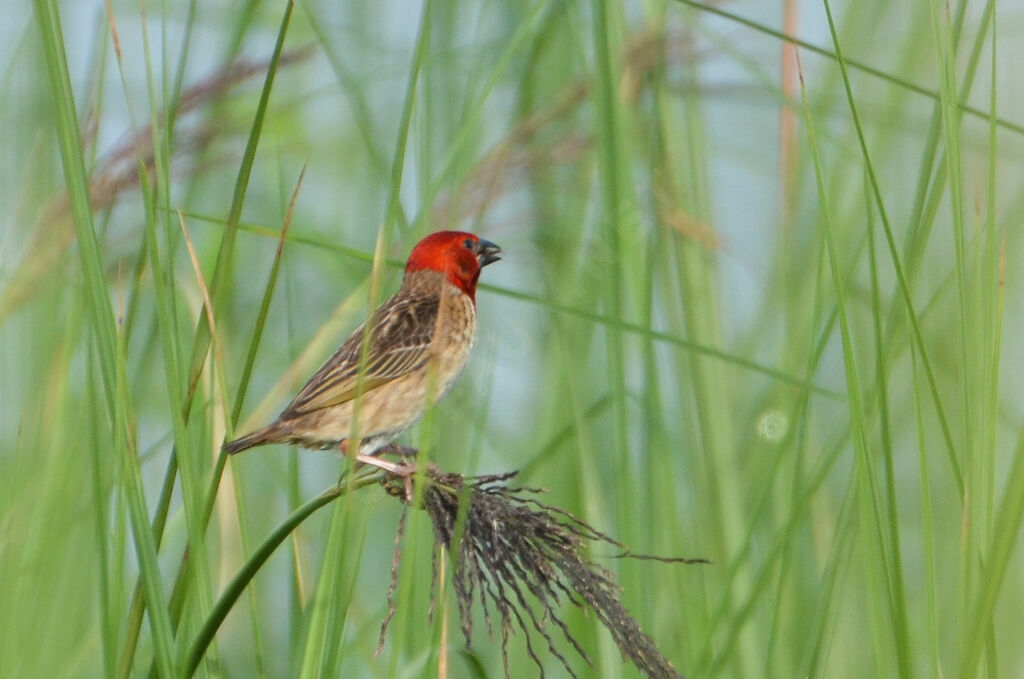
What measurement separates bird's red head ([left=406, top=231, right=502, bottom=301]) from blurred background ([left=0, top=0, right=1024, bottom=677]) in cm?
34

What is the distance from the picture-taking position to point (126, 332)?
2.03 meters

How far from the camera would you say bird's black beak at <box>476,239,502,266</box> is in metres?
3.77

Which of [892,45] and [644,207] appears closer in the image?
[644,207]

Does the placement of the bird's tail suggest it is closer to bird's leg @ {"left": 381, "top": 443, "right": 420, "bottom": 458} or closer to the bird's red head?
bird's leg @ {"left": 381, "top": 443, "right": 420, "bottom": 458}

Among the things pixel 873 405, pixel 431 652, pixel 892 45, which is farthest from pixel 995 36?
pixel 892 45

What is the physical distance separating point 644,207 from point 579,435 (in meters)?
0.54

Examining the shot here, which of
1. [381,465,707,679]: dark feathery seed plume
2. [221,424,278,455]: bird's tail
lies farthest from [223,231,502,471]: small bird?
[381,465,707,679]: dark feathery seed plume

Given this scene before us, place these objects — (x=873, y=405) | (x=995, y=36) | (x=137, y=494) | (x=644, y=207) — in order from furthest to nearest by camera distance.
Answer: (x=644, y=207)
(x=873, y=405)
(x=995, y=36)
(x=137, y=494)

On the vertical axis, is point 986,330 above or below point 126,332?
below

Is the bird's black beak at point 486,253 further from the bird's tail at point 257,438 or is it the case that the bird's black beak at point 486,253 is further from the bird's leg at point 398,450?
the bird's tail at point 257,438

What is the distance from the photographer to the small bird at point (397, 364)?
2.98 metres

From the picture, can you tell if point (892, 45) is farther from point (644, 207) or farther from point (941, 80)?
point (941, 80)

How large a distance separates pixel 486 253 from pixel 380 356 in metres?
0.68

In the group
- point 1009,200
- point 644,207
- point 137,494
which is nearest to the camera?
point 137,494
